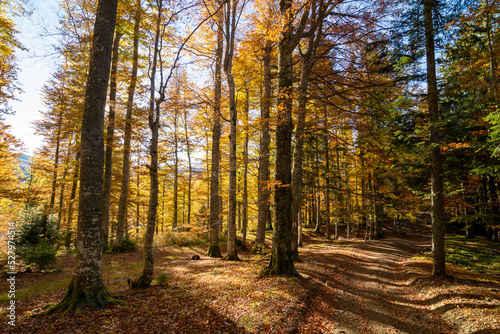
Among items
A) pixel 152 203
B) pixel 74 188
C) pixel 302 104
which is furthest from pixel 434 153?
pixel 74 188

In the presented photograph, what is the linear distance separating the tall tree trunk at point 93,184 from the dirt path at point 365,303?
4237 mm

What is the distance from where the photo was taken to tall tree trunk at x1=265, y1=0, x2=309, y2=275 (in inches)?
273

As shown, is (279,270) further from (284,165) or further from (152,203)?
(152,203)

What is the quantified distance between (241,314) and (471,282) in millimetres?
8323

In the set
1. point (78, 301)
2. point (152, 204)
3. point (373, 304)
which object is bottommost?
point (373, 304)

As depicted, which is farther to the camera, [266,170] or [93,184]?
[266,170]

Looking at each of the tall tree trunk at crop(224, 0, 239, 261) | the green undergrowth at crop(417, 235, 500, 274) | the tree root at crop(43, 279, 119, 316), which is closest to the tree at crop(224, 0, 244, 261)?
the tall tree trunk at crop(224, 0, 239, 261)

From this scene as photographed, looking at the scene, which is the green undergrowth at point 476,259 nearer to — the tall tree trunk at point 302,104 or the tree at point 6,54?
the tall tree trunk at point 302,104

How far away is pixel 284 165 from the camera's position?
23.4ft

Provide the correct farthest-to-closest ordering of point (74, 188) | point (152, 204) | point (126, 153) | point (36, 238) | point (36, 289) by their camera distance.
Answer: point (74, 188), point (126, 153), point (36, 238), point (36, 289), point (152, 204)

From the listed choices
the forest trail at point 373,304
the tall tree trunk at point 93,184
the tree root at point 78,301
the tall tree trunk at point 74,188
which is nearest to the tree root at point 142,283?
the tall tree trunk at point 93,184

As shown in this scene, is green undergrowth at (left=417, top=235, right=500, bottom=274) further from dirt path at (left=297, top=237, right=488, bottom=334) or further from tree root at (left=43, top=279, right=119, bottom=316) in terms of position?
tree root at (left=43, top=279, right=119, bottom=316)

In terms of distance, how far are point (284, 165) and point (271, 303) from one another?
3885 millimetres

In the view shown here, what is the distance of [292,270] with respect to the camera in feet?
23.0
